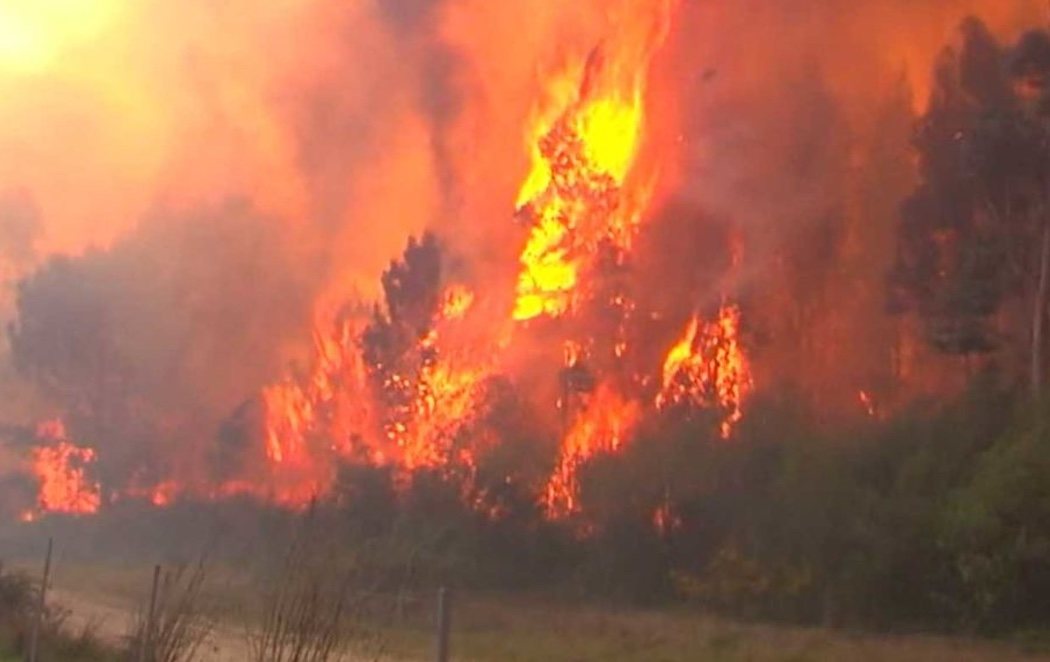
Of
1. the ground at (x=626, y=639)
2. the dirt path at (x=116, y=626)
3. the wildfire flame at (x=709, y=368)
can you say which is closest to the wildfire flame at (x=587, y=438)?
the wildfire flame at (x=709, y=368)

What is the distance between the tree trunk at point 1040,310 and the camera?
43.6 m

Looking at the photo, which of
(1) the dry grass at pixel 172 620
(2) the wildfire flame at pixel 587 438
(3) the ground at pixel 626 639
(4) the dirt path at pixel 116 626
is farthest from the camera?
(2) the wildfire flame at pixel 587 438

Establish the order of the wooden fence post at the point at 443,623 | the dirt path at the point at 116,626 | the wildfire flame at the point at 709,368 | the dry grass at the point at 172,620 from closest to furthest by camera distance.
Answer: the wooden fence post at the point at 443,623 → the dry grass at the point at 172,620 → the dirt path at the point at 116,626 → the wildfire flame at the point at 709,368

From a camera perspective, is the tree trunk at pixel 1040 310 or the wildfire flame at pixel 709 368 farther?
the wildfire flame at pixel 709 368

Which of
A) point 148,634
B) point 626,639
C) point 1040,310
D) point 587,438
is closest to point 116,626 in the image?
point 626,639

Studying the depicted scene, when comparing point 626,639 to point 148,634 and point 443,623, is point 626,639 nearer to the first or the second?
point 148,634

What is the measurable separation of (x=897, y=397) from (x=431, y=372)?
19815mm

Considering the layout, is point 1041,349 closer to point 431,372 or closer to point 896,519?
point 896,519

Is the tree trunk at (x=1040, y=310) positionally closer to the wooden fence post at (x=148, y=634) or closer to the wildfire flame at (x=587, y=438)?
the wildfire flame at (x=587, y=438)

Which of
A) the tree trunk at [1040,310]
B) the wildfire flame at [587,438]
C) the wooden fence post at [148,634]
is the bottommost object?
the wooden fence post at [148,634]

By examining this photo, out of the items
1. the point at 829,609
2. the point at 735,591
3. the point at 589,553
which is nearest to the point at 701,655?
the point at 829,609

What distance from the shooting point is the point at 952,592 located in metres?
36.3

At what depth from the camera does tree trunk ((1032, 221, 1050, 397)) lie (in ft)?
143

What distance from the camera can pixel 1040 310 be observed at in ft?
146
